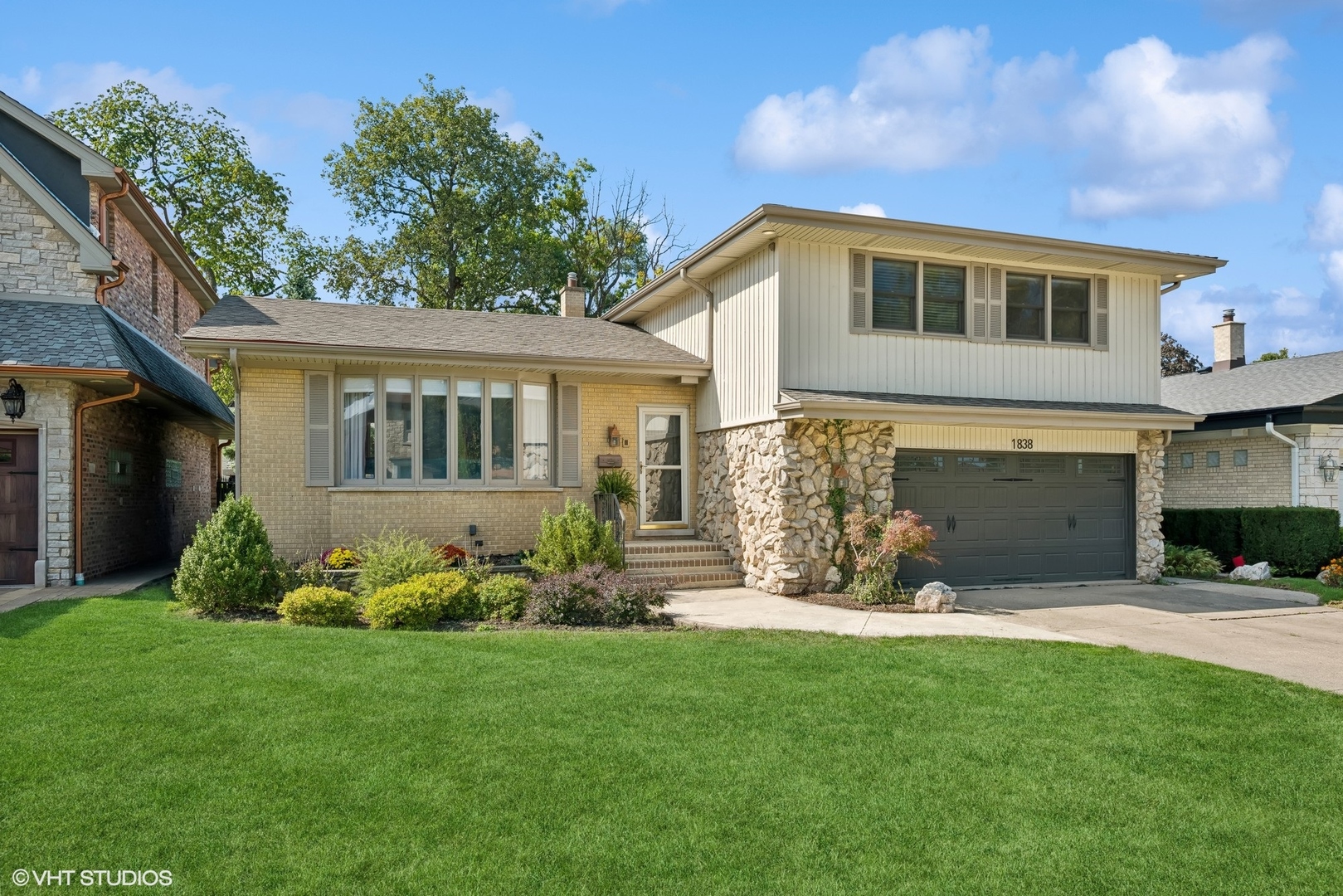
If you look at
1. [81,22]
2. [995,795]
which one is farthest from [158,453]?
[995,795]

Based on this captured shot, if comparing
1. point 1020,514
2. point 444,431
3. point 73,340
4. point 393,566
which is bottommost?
point 393,566

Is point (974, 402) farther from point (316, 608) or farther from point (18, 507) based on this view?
point (18, 507)

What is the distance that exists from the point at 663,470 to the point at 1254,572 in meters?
9.88

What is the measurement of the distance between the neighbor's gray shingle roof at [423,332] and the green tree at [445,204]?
14.1 metres

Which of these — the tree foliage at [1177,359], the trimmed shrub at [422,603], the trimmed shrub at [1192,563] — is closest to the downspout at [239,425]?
the trimmed shrub at [422,603]

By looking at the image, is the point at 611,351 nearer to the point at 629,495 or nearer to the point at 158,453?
the point at 629,495

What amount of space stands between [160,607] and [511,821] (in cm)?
748

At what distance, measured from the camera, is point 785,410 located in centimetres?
1162

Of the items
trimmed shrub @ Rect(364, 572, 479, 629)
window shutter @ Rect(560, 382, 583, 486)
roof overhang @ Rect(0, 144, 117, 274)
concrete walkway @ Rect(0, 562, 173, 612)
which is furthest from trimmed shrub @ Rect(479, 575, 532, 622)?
roof overhang @ Rect(0, 144, 117, 274)

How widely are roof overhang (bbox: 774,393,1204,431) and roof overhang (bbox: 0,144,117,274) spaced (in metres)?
10.3

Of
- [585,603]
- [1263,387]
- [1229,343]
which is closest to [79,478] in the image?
[585,603]

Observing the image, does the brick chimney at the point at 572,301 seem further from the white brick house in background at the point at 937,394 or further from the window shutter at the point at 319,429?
the window shutter at the point at 319,429

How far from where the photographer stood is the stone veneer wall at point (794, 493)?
1186 cm

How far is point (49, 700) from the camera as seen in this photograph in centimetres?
584
